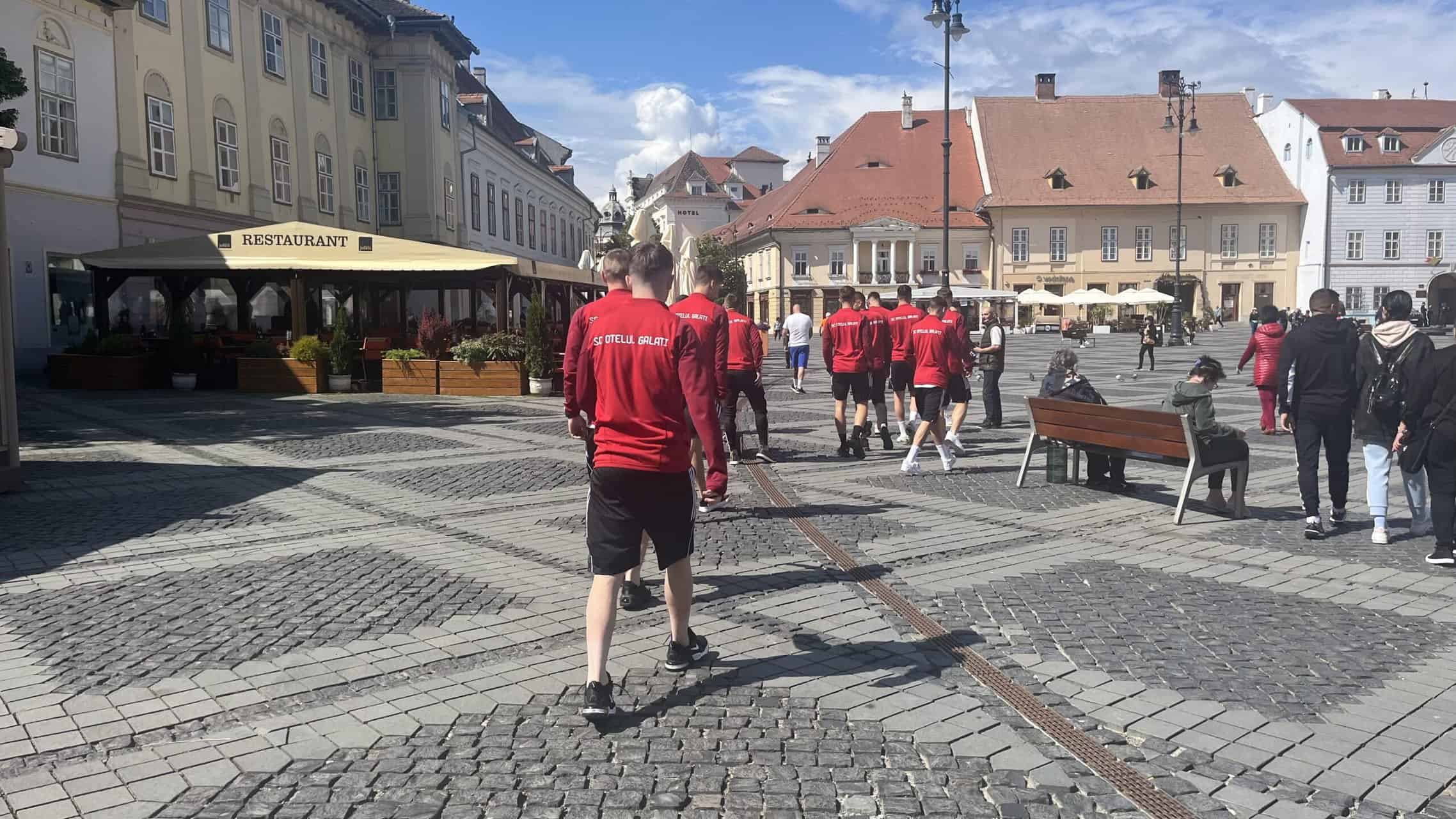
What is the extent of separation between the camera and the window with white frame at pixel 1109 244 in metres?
66.0

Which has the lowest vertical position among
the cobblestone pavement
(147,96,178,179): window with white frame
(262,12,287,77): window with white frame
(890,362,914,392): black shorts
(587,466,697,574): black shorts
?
the cobblestone pavement

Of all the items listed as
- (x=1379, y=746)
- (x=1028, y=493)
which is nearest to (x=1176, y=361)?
(x=1028, y=493)

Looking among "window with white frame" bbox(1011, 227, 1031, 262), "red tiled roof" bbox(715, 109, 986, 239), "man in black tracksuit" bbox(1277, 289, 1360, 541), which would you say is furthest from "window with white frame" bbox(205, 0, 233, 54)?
"window with white frame" bbox(1011, 227, 1031, 262)

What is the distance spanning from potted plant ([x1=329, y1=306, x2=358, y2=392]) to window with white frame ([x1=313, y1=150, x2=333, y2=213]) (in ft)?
44.2

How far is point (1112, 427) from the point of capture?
27.9ft

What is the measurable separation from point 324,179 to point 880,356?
24.4m

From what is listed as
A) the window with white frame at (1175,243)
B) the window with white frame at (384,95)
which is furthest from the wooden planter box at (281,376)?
the window with white frame at (1175,243)

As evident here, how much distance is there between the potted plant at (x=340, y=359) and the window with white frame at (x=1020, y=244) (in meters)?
53.7

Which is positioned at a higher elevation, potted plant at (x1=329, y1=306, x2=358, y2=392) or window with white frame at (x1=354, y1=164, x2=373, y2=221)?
window with white frame at (x1=354, y1=164, x2=373, y2=221)

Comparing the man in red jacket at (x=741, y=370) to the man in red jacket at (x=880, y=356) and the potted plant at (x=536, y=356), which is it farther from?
the potted plant at (x=536, y=356)

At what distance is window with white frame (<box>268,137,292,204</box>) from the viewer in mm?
28062

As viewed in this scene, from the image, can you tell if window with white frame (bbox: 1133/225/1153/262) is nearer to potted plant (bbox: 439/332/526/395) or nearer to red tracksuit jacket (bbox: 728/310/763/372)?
potted plant (bbox: 439/332/526/395)

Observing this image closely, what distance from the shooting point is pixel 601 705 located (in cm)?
396

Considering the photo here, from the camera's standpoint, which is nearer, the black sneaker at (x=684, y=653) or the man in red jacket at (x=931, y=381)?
the black sneaker at (x=684, y=653)
